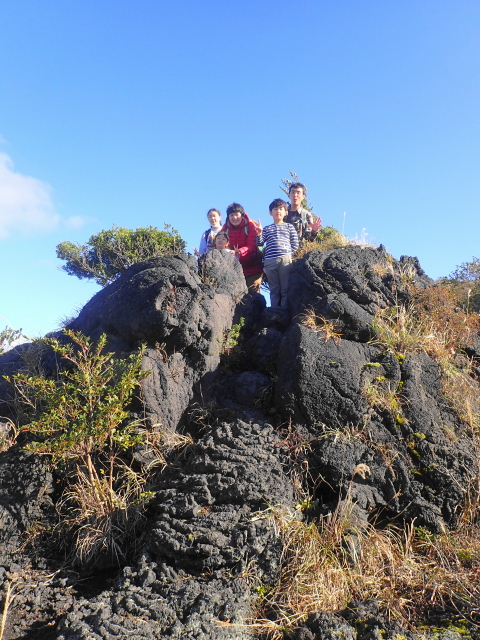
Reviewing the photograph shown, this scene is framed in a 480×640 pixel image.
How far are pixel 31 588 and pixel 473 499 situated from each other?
4797mm

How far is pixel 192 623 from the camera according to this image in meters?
3.63

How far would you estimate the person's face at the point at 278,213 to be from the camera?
8391 mm

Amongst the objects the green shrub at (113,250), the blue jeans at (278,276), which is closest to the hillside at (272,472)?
the blue jeans at (278,276)

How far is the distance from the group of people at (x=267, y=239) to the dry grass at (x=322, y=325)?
1178 mm

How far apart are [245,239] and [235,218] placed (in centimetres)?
44

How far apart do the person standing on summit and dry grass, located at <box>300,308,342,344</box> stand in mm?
2977

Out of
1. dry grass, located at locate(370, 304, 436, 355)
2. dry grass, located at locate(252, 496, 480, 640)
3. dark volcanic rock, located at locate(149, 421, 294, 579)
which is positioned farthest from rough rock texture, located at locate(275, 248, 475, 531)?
dark volcanic rock, located at locate(149, 421, 294, 579)

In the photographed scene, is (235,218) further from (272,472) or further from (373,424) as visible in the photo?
(272,472)

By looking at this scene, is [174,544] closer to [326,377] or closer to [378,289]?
[326,377]

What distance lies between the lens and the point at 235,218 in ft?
29.1

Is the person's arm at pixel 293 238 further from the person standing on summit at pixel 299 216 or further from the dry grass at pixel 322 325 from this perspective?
the dry grass at pixel 322 325

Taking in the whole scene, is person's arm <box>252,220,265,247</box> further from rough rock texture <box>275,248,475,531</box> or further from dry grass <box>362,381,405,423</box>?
dry grass <box>362,381,405,423</box>

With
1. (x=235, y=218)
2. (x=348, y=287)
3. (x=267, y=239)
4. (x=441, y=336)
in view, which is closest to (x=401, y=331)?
(x=441, y=336)

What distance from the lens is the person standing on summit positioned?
362 inches
